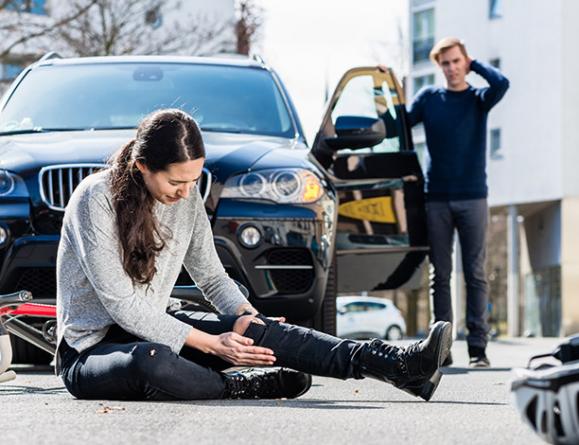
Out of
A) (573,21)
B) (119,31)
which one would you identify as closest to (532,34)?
(573,21)

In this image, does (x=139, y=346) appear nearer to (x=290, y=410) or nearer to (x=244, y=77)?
(x=290, y=410)

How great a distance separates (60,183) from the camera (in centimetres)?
765

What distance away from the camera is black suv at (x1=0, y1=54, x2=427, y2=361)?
767cm

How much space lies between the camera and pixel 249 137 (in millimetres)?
8438

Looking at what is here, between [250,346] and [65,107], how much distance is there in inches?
139

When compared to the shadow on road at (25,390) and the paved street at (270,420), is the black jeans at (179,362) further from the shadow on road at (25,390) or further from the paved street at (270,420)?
the shadow on road at (25,390)

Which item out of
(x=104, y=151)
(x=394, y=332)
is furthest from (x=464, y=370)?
(x=394, y=332)

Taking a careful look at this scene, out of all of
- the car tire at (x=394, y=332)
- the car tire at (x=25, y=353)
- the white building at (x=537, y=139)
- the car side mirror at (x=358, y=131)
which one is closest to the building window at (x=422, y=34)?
the white building at (x=537, y=139)

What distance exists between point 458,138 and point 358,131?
1.22m

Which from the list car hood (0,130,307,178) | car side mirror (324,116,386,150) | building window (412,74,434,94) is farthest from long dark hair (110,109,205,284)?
building window (412,74,434,94)

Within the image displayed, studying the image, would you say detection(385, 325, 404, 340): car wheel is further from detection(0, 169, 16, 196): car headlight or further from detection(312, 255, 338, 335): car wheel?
detection(0, 169, 16, 196): car headlight

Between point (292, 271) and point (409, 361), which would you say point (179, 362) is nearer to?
point (409, 361)

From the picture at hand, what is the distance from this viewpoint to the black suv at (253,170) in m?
7.67

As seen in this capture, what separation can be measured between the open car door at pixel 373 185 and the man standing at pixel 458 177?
15 cm
